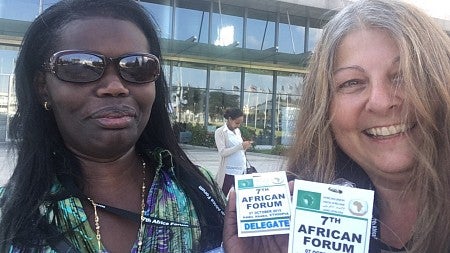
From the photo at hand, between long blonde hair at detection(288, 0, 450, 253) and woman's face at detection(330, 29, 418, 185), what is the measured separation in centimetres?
3

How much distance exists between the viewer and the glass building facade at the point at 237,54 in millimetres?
15109

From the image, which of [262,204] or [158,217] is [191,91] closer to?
[158,217]

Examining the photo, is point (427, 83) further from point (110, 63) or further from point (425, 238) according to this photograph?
point (110, 63)

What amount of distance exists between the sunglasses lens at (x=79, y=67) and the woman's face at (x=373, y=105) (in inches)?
34.0

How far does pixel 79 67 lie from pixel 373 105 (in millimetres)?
1006

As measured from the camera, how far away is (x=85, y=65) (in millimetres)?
1394

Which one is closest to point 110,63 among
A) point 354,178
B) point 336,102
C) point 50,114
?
point 50,114

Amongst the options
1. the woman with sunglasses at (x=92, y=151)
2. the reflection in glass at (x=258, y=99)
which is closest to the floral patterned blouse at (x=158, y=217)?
the woman with sunglasses at (x=92, y=151)

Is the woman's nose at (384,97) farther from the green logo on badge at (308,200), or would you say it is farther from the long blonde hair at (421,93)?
the green logo on badge at (308,200)

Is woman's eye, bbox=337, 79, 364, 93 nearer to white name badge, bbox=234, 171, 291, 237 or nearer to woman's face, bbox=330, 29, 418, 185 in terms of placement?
woman's face, bbox=330, 29, 418, 185

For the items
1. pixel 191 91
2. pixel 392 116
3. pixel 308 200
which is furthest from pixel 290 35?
pixel 308 200

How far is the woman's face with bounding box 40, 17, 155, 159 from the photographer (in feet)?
4.63

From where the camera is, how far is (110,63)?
1429 millimetres

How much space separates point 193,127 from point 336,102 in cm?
1403
